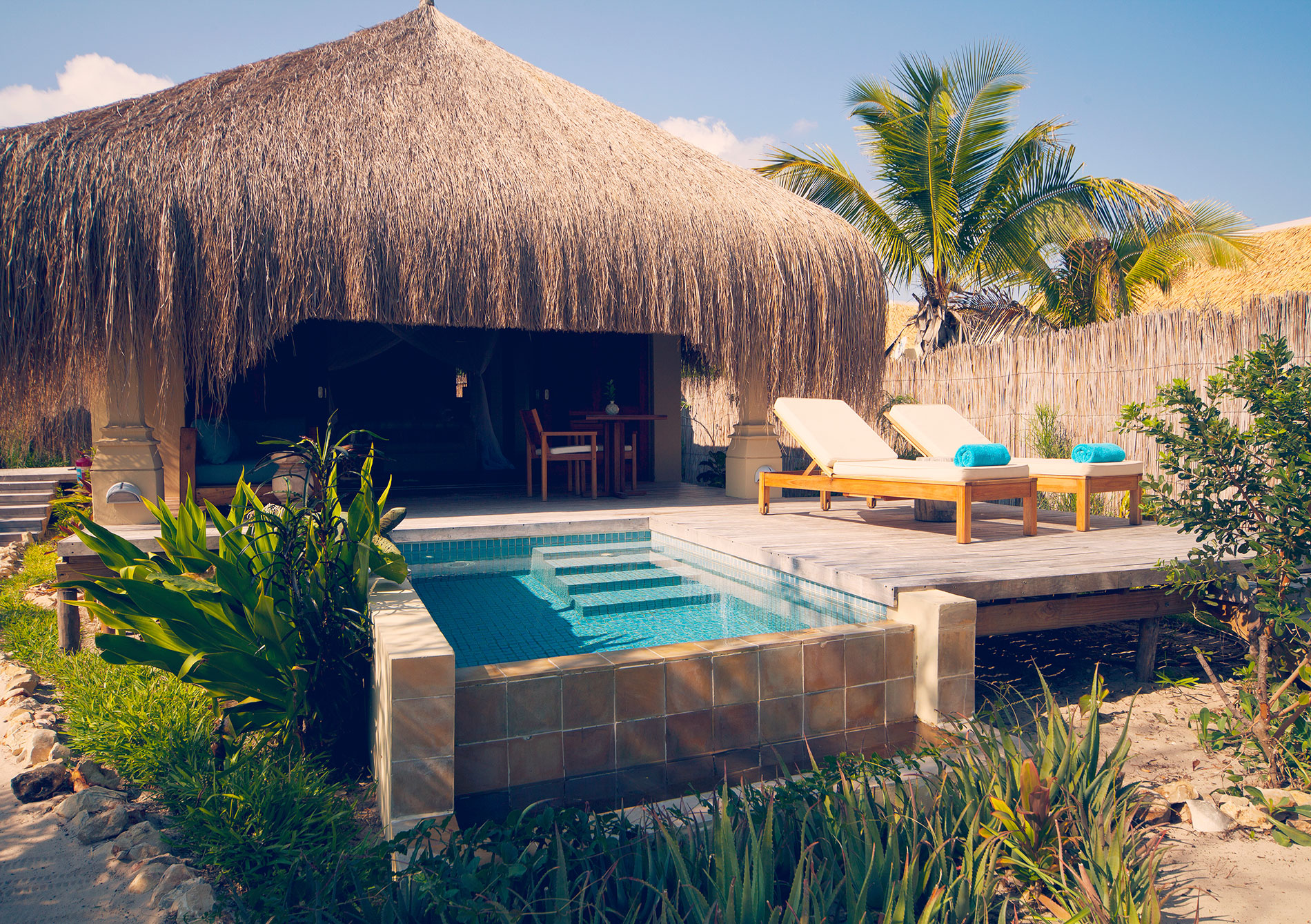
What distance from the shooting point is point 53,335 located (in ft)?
16.9

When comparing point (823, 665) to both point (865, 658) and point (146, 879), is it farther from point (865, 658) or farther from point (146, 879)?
point (146, 879)

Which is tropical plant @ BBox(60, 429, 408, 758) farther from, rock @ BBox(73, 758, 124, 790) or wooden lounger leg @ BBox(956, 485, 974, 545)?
wooden lounger leg @ BBox(956, 485, 974, 545)

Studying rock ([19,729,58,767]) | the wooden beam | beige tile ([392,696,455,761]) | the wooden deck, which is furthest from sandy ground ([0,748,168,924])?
the wooden beam

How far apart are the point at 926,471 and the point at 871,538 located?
0.53 metres

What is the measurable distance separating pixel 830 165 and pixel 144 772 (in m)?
11.1

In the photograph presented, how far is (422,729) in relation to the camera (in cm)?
213

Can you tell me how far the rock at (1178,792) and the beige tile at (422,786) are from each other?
206 centimetres

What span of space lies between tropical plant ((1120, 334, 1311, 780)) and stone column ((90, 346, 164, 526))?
19.0 feet

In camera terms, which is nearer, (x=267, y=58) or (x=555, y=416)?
(x=267, y=58)

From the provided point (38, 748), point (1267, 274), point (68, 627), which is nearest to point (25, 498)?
point (68, 627)

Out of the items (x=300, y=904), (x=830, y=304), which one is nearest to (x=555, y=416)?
(x=830, y=304)

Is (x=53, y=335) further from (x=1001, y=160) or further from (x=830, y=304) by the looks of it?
(x=1001, y=160)

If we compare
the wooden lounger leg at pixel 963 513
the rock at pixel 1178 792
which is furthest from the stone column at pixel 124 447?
the rock at pixel 1178 792

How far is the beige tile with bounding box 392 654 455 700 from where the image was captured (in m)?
2.11
